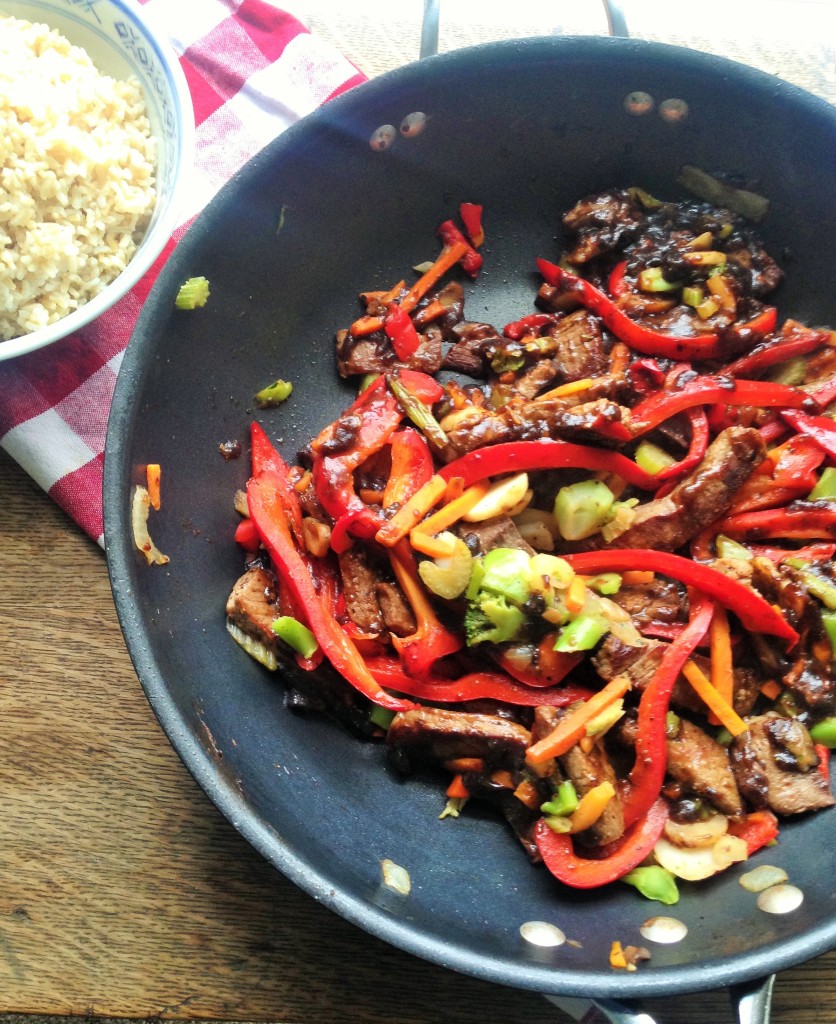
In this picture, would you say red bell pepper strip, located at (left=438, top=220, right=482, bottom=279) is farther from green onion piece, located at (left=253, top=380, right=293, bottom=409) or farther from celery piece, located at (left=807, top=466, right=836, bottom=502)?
celery piece, located at (left=807, top=466, right=836, bottom=502)

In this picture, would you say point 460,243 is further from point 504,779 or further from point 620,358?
point 504,779

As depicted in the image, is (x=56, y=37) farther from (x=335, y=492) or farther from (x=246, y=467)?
(x=335, y=492)

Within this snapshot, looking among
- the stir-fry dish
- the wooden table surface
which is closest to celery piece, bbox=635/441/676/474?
the stir-fry dish

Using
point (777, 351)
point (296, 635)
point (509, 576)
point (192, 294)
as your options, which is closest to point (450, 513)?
point (509, 576)

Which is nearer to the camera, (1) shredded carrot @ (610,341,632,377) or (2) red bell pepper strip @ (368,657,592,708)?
(2) red bell pepper strip @ (368,657,592,708)

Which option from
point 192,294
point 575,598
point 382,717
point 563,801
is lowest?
point 563,801

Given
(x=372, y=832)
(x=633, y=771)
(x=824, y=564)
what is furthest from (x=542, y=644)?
(x=824, y=564)
